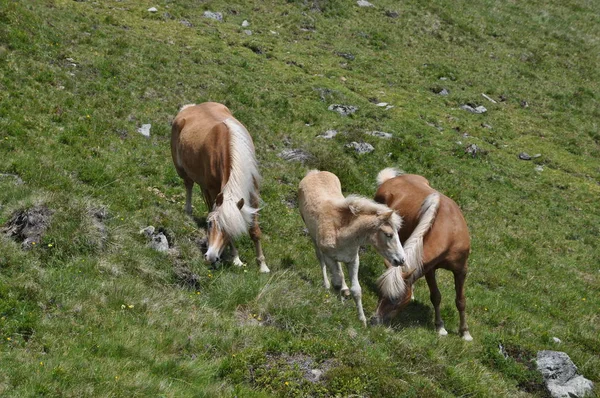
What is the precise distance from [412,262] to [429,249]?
0.69m

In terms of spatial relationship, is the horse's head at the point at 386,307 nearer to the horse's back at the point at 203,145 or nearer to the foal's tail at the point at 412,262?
the foal's tail at the point at 412,262

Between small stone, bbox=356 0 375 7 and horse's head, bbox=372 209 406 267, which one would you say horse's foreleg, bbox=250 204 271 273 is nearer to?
horse's head, bbox=372 209 406 267

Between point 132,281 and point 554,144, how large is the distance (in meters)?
24.8

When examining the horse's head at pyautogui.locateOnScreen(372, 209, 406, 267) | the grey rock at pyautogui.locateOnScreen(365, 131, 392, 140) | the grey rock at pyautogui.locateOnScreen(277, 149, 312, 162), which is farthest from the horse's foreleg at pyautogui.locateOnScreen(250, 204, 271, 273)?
the grey rock at pyautogui.locateOnScreen(365, 131, 392, 140)

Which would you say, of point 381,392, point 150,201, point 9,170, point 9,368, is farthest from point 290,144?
point 9,368

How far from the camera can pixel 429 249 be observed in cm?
1113

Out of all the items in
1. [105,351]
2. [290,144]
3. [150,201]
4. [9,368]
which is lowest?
[290,144]

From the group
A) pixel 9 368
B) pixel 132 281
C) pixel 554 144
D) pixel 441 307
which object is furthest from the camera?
pixel 554 144

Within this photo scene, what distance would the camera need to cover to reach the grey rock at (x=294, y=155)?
61.3ft

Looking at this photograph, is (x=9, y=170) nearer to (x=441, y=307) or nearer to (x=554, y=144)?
(x=441, y=307)

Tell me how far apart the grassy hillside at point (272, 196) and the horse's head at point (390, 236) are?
133 cm

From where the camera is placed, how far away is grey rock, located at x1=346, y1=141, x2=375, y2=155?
2058cm

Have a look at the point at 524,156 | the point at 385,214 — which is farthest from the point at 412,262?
the point at 524,156

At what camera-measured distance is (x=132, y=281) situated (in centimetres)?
918
